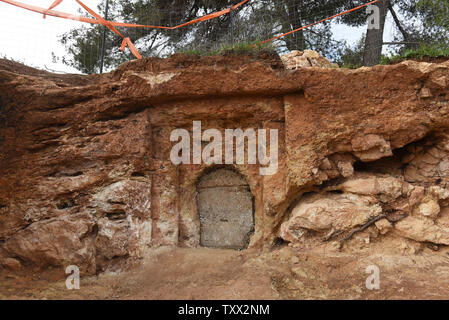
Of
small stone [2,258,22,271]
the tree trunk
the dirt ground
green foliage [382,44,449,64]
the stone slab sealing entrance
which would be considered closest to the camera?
the dirt ground

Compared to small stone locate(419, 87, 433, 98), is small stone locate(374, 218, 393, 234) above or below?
below

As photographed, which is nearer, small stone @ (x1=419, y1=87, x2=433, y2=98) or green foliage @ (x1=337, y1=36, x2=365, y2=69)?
small stone @ (x1=419, y1=87, x2=433, y2=98)

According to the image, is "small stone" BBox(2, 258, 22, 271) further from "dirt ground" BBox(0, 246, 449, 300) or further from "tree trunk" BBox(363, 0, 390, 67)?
"tree trunk" BBox(363, 0, 390, 67)

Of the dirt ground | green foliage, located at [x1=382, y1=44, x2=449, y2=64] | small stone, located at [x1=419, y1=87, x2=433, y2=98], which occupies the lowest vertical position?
the dirt ground

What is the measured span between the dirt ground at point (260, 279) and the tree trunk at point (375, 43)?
376 cm

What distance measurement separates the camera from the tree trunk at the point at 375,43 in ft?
17.8

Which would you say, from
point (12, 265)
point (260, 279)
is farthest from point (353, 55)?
point (12, 265)

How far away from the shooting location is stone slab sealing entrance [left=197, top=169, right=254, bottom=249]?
4375 mm

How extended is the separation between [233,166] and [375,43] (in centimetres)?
411

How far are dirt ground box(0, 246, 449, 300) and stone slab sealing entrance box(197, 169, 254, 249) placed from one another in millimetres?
612

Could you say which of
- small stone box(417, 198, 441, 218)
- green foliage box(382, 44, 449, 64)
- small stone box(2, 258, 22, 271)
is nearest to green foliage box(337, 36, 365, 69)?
green foliage box(382, 44, 449, 64)

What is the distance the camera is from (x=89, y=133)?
4055mm

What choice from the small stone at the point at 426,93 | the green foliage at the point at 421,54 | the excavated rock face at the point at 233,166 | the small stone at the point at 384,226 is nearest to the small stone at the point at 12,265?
the excavated rock face at the point at 233,166
